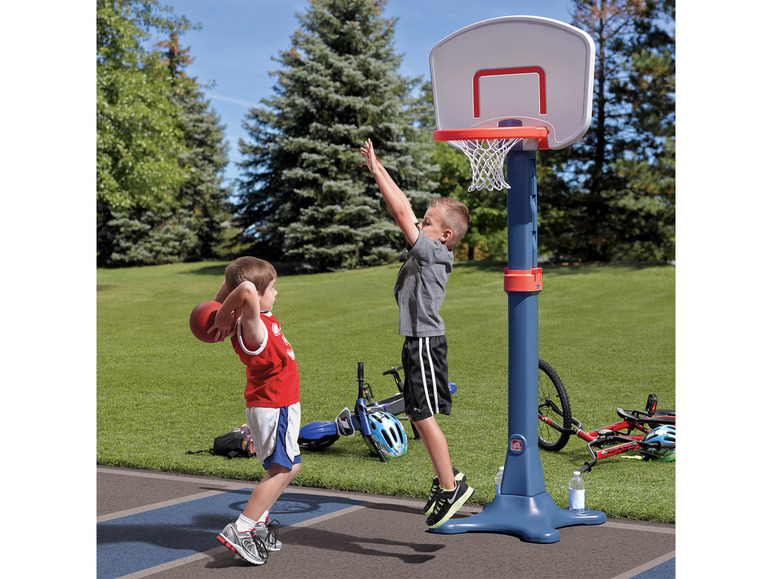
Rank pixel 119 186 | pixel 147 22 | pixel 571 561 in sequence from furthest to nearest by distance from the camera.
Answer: pixel 147 22 < pixel 119 186 < pixel 571 561

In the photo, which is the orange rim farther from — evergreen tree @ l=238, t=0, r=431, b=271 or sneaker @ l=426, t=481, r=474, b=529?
evergreen tree @ l=238, t=0, r=431, b=271

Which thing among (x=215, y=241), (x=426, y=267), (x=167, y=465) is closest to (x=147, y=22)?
(x=215, y=241)

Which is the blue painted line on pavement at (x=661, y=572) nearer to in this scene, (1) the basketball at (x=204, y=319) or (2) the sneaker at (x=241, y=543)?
(2) the sneaker at (x=241, y=543)

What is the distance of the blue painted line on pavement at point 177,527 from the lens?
16.3 ft

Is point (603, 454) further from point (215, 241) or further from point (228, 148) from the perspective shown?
point (228, 148)

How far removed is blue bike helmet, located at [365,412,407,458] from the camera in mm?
7086

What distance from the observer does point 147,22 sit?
27.3 metres

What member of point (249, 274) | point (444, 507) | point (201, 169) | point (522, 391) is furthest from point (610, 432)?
point (201, 169)

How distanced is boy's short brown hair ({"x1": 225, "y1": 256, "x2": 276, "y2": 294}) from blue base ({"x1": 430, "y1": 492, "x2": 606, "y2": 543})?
69.1 inches

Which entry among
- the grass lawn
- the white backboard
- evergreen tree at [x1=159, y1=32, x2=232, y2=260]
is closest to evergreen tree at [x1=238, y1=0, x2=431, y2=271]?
the grass lawn

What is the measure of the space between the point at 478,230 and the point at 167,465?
34873mm

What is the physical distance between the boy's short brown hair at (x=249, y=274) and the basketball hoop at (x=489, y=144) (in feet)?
4.18

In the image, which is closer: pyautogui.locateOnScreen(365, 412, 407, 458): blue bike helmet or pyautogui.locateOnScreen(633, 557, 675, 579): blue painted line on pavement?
pyautogui.locateOnScreen(633, 557, 675, 579): blue painted line on pavement

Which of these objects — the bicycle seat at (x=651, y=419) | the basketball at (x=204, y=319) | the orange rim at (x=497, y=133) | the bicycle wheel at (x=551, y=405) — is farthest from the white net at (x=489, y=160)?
the bicycle seat at (x=651, y=419)
